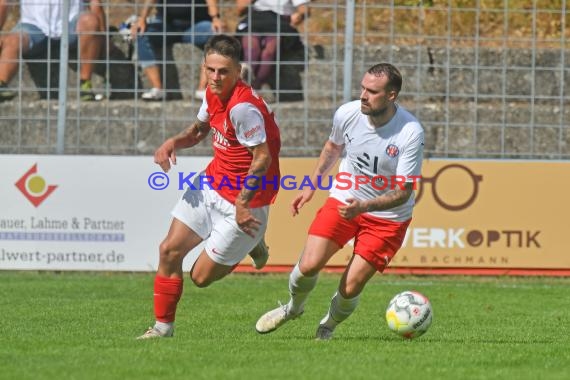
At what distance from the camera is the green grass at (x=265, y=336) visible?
754cm

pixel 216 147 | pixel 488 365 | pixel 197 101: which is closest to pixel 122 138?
pixel 197 101

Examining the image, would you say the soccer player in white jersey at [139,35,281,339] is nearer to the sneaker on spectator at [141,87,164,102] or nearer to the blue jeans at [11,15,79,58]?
the blue jeans at [11,15,79,58]

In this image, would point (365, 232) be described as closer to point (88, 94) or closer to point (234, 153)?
point (234, 153)

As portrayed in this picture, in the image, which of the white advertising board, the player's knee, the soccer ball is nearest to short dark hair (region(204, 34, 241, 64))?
the player's knee

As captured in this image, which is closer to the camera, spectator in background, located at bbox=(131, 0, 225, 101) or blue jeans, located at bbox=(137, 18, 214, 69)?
spectator in background, located at bbox=(131, 0, 225, 101)

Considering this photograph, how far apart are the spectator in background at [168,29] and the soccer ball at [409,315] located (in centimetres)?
729

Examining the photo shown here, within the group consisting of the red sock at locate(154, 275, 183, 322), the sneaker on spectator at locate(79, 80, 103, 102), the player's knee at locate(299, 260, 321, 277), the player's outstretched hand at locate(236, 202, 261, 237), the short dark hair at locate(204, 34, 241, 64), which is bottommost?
the red sock at locate(154, 275, 183, 322)

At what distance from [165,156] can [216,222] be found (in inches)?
24.3

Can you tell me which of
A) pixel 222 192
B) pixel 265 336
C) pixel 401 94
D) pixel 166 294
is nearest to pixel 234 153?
pixel 222 192

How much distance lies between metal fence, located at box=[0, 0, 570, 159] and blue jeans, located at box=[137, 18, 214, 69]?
6.9 inches

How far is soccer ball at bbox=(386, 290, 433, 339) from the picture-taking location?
9.50m

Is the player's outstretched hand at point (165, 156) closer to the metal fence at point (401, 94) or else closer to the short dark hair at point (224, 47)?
the short dark hair at point (224, 47)

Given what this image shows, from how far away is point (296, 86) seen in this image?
16672 mm

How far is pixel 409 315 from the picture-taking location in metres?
9.50
